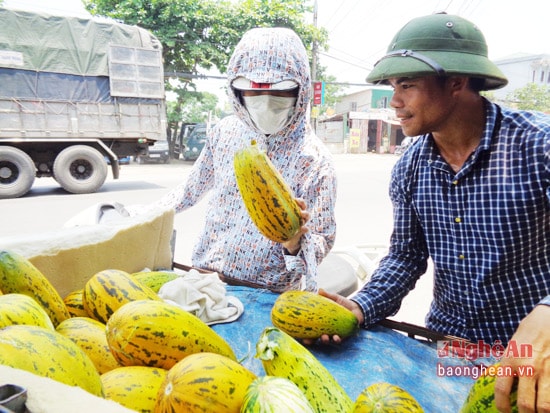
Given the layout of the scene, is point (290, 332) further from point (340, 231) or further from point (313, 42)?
point (313, 42)

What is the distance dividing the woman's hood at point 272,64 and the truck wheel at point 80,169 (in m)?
9.30

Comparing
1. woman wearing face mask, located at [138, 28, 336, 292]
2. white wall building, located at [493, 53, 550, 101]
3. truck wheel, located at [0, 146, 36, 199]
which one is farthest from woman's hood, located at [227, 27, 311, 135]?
white wall building, located at [493, 53, 550, 101]

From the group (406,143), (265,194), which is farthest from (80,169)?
(406,143)

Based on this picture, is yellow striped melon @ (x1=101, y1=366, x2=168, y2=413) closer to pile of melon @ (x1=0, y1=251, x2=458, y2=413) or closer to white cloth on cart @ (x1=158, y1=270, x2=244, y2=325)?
pile of melon @ (x1=0, y1=251, x2=458, y2=413)

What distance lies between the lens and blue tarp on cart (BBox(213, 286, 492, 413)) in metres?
1.47

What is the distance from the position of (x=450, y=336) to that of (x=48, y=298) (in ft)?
4.92

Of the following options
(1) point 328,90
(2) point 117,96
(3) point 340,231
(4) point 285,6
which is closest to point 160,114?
(2) point 117,96

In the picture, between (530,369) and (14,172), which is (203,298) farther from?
(14,172)

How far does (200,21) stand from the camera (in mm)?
18391

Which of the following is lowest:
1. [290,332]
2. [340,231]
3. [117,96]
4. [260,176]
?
[340,231]

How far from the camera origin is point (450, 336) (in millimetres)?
1797

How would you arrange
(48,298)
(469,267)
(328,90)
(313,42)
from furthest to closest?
(328,90) < (313,42) < (469,267) < (48,298)

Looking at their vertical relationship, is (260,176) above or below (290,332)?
above

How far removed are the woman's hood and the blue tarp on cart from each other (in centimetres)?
117
